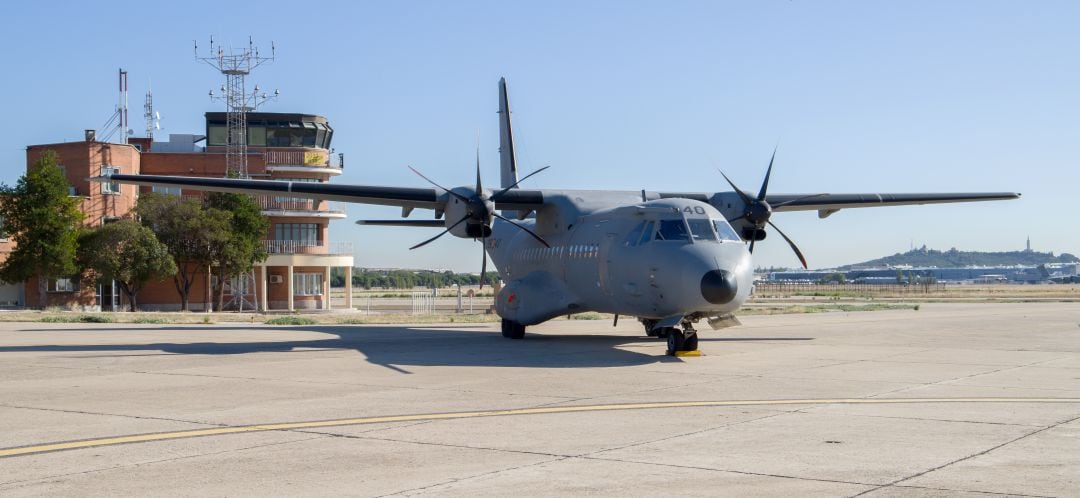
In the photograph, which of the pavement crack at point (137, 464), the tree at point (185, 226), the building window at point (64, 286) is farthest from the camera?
the building window at point (64, 286)

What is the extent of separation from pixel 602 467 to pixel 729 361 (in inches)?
435

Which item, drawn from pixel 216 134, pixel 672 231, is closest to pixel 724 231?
pixel 672 231

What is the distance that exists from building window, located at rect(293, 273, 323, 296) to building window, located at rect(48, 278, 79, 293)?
13588mm

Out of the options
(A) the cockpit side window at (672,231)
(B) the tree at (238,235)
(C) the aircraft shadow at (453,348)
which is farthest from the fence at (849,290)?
(A) the cockpit side window at (672,231)

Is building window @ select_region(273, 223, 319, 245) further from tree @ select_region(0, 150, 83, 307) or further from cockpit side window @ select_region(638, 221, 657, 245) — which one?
cockpit side window @ select_region(638, 221, 657, 245)

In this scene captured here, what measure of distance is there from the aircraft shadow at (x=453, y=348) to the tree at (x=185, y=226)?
29374 millimetres

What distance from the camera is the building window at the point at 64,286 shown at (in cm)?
5872

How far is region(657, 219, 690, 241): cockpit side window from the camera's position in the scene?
68.1 ft

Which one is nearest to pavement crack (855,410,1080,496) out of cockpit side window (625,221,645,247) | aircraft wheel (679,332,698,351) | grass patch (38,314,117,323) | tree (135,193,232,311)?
aircraft wheel (679,332,698,351)

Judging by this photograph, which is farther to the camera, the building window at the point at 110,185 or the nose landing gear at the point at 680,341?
the building window at the point at 110,185

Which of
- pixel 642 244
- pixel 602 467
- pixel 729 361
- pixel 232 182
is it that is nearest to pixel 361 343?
pixel 232 182

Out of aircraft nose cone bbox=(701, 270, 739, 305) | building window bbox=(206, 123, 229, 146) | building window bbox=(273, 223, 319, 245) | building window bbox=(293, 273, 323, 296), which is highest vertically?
building window bbox=(206, 123, 229, 146)

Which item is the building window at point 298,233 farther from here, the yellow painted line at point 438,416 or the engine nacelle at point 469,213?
the yellow painted line at point 438,416

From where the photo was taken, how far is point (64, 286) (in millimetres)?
59406
